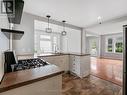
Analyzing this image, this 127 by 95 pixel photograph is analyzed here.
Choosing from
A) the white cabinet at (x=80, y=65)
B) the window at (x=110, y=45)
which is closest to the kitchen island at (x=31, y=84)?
the white cabinet at (x=80, y=65)

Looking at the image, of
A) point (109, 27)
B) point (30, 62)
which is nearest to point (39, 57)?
point (30, 62)

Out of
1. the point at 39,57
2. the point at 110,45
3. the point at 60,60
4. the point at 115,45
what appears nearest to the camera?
the point at 39,57

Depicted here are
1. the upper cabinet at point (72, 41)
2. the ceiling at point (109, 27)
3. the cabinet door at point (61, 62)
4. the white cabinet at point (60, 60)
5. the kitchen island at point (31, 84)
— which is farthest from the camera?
the upper cabinet at point (72, 41)

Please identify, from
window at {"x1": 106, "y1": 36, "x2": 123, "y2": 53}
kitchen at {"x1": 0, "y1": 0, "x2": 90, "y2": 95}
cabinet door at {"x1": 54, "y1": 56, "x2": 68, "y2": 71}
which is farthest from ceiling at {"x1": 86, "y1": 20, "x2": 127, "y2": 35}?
cabinet door at {"x1": 54, "y1": 56, "x2": 68, "y2": 71}

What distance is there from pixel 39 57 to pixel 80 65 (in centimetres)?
160

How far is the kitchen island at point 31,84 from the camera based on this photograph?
837 mm

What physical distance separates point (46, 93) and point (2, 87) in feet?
1.66

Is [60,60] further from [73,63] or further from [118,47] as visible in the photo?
[118,47]

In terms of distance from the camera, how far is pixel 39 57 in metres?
3.29

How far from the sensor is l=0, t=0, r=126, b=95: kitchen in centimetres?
103

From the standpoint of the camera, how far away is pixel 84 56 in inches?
153

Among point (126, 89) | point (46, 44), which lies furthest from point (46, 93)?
point (46, 44)

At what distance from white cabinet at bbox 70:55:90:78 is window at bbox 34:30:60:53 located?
189cm

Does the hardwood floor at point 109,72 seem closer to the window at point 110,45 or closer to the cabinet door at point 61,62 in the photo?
the cabinet door at point 61,62
